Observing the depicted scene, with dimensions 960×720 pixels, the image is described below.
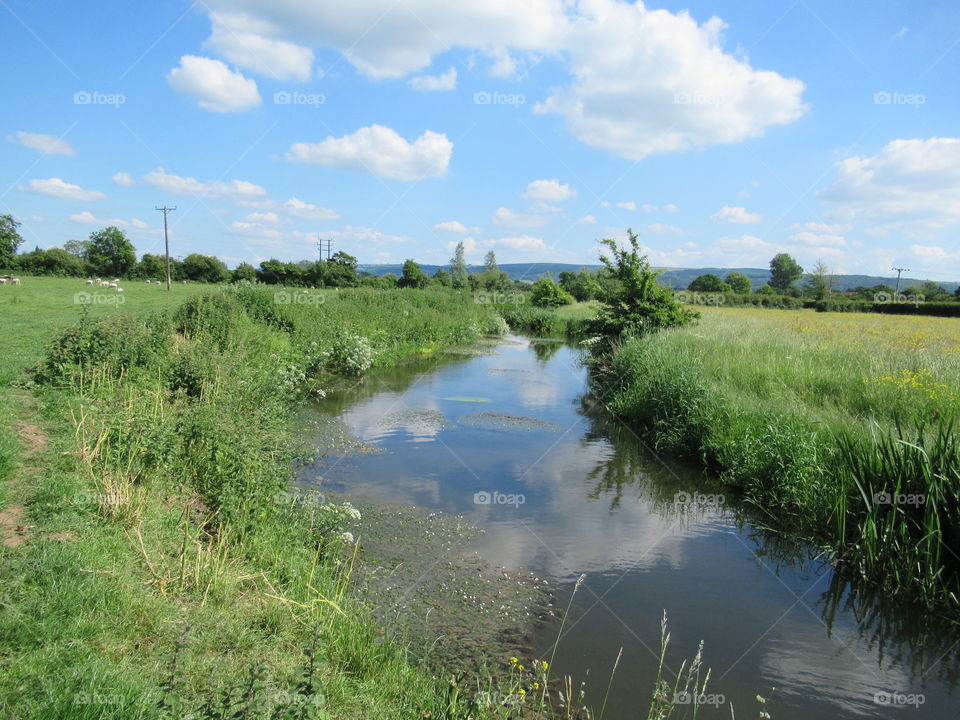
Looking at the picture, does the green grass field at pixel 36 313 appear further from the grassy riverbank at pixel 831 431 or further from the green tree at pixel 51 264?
the green tree at pixel 51 264

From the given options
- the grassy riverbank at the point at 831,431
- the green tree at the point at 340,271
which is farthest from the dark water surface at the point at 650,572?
the green tree at the point at 340,271

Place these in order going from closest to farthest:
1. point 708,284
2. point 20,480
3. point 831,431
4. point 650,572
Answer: point 20,480
point 650,572
point 831,431
point 708,284

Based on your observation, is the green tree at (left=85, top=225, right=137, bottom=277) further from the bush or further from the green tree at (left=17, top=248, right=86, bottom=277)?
the bush

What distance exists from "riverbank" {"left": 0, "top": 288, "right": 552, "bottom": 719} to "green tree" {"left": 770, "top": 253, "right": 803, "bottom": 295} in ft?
299

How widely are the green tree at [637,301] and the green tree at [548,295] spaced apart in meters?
28.2

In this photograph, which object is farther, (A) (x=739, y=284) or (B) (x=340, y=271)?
(A) (x=739, y=284)

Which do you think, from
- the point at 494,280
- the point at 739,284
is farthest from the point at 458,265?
the point at 739,284

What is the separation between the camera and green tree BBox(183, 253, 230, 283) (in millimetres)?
62031

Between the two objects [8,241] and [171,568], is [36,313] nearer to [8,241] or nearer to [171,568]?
[171,568]

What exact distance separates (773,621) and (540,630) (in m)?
2.50

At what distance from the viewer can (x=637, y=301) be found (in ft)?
71.5

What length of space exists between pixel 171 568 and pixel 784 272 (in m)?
98.4

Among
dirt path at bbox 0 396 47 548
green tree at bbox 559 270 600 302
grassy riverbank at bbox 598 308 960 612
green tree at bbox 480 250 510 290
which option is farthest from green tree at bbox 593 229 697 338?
green tree at bbox 480 250 510 290

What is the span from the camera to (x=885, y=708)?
4777 mm
